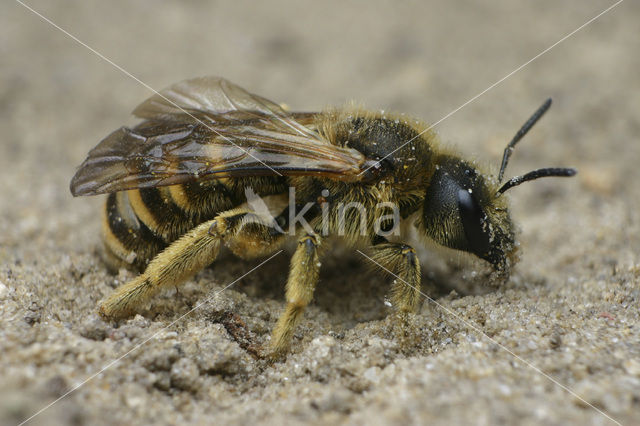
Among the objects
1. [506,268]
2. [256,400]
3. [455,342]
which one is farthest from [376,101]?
[256,400]

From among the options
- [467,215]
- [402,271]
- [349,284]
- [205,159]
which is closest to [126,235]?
[205,159]

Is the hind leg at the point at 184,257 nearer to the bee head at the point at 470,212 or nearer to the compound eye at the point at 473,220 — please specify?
the bee head at the point at 470,212

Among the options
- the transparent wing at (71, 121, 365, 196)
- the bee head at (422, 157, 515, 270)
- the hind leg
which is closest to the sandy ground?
the hind leg

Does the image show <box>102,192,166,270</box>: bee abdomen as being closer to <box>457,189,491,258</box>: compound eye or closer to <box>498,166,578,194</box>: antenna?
<box>457,189,491,258</box>: compound eye

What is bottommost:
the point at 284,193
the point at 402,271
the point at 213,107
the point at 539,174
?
the point at 402,271

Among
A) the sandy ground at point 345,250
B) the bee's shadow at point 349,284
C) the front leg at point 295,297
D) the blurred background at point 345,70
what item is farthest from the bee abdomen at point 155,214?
the blurred background at point 345,70

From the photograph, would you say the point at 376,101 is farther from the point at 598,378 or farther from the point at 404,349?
the point at 598,378

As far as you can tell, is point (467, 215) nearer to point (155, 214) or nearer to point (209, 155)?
point (209, 155)
